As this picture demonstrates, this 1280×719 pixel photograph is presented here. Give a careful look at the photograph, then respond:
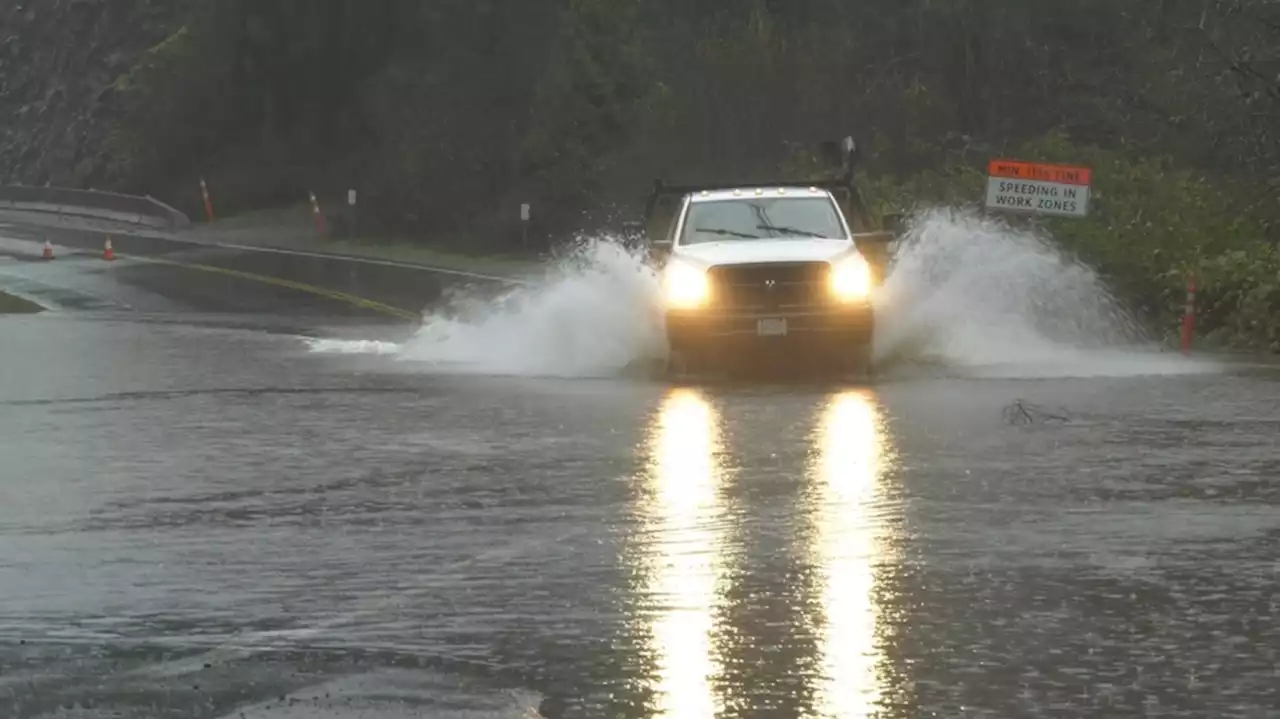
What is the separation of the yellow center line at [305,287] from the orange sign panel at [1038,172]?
7876 millimetres

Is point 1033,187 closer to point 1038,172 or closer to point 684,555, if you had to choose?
point 1038,172

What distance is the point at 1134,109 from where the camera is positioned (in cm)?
4162

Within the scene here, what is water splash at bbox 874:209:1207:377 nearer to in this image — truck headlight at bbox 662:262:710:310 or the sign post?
truck headlight at bbox 662:262:710:310

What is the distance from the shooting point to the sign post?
1649 inches

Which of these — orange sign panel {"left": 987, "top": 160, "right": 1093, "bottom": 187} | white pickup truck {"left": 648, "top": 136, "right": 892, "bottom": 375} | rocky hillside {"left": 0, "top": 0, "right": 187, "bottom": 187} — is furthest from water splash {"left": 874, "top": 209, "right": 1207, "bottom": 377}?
rocky hillside {"left": 0, "top": 0, "right": 187, "bottom": 187}

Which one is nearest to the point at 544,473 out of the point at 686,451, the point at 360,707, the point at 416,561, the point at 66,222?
the point at 686,451

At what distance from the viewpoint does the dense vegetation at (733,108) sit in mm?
28000

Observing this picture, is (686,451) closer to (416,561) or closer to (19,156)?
(416,561)

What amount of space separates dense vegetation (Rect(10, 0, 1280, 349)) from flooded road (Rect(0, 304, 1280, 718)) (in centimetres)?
933

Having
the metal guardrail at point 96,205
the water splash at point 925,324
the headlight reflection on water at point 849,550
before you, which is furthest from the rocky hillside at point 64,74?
the headlight reflection on water at point 849,550

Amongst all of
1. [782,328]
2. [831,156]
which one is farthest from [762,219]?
[831,156]

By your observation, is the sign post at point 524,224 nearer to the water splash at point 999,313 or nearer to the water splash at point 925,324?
the water splash at point 925,324

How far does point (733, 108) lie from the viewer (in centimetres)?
4122

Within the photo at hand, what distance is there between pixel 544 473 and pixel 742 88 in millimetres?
28602
